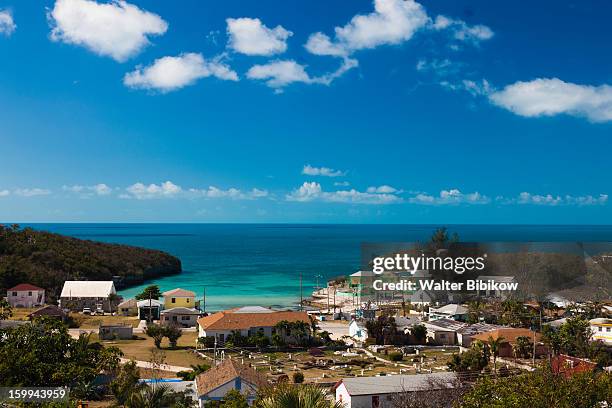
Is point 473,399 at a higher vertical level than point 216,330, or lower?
higher

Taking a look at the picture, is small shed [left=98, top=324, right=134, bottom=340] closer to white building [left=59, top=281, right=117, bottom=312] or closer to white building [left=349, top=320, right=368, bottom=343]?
white building [left=59, top=281, right=117, bottom=312]

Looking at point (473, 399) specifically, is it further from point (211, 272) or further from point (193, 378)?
point (211, 272)

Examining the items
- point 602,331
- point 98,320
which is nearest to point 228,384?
point 602,331

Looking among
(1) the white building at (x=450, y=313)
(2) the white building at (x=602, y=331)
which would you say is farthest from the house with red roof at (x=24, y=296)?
(2) the white building at (x=602, y=331)

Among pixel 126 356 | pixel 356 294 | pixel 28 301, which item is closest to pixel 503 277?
pixel 356 294

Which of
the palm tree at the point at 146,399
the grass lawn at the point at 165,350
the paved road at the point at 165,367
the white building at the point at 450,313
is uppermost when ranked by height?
the palm tree at the point at 146,399

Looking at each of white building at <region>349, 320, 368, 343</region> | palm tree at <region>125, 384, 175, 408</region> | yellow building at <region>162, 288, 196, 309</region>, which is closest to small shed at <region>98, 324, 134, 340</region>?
yellow building at <region>162, 288, 196, 309</region>

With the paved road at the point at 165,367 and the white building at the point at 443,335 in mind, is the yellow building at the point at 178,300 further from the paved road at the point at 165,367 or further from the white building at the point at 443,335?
the white building at the point at 443,335
